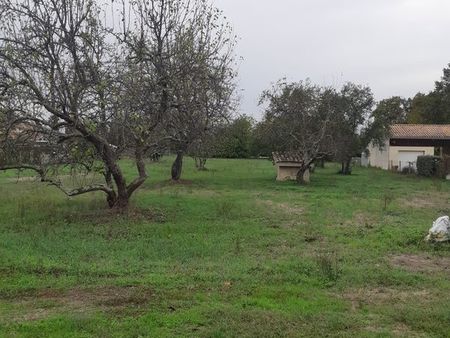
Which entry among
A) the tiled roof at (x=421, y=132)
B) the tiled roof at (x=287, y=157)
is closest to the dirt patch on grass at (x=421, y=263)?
the tiled roof at (x=287, y=157)

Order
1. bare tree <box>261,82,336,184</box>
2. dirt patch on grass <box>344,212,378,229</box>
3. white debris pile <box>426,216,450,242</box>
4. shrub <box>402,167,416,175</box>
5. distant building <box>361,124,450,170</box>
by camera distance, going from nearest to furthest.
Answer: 1. white debris pile <box>426,216,450,242</box>
2. dirt patch on grass <box>344,212,378,229</box>
3. bare tree <box>261,82,336,184</box>
4. shrub <box>402,167,416,175</box>
5. distant building <box>361,124,450,170</box>

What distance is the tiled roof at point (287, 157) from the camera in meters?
31.9

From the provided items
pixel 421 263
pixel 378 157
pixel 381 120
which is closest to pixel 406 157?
pixel 378 157

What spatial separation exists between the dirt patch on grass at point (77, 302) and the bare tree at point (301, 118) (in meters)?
24.1

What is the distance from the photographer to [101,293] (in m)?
6.80

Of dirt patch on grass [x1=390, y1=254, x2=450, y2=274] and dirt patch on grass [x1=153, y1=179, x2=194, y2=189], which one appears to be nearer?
dirt patch on grass [x1=390, y1=254, x2=450, y2=274]

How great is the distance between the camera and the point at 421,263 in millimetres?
9133

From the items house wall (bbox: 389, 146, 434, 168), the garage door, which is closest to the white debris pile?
the garage door

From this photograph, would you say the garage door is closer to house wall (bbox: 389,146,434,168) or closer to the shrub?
house wall (bbox: 389,146,434,168)

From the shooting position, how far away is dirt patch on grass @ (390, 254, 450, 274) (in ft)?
28.3

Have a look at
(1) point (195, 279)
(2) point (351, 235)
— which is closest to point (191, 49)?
(2) point (351, 235)

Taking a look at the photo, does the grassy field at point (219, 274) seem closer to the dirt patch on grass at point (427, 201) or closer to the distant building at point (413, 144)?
the dirt patch on grass at point (427, 201)

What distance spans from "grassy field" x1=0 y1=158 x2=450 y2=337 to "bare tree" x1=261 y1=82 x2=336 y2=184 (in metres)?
15.0

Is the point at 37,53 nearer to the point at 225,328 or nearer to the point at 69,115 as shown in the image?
the point at 69,115
